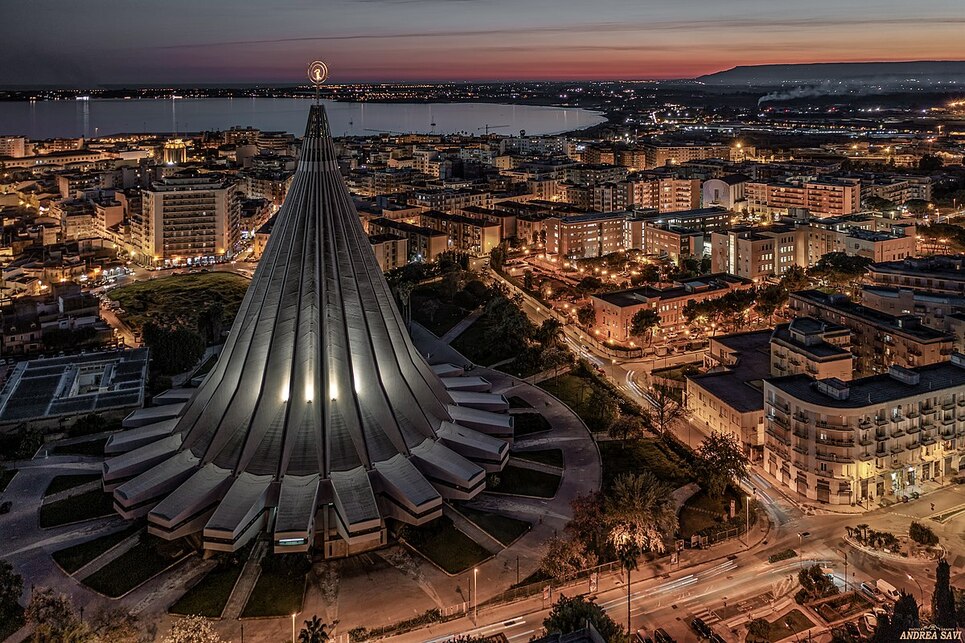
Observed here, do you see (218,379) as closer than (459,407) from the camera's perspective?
Yes

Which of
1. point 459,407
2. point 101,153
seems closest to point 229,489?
point 459,407

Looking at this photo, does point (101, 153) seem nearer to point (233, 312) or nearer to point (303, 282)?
point (233, 312)

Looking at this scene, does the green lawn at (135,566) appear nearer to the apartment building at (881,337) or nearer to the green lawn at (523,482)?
the green lawn at (523,482)

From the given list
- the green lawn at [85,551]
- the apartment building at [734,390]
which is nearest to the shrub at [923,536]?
the apartment building at [734,390]

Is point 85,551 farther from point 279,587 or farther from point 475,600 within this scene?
point 475,600

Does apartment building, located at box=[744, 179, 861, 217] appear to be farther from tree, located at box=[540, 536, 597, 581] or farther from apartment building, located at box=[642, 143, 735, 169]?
tree, located at box=[540, 536, 597, 581]

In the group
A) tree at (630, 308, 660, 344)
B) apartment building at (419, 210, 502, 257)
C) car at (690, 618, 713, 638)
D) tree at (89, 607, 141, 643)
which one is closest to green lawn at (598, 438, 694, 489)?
car at (690, 618, 713, 638)
